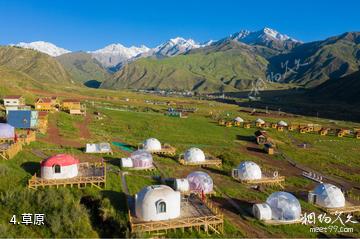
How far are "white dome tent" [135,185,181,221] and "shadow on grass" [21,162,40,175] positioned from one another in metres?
14.3

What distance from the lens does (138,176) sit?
42719 mm

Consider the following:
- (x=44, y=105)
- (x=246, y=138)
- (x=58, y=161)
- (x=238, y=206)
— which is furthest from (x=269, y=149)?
(x=44, y=105)

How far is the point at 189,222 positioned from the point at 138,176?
46.8ft

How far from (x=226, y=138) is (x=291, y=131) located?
26804 mm

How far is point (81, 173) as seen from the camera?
1519 inches

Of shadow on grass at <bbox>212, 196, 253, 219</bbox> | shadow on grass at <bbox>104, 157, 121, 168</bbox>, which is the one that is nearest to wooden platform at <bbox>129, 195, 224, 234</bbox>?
shadow on grass at <bbox>212, 196, 253, 219</bbox>

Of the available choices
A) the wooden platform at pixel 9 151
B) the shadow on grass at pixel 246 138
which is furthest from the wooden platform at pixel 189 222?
the shadow on grass at pixel 246 138

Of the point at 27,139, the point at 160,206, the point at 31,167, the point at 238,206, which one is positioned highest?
the point at 27,139

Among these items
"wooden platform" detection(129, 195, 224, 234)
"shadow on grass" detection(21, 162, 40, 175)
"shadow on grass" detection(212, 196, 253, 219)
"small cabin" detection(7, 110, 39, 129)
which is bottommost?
"shadow on grass" detection(212, 196, 253, 219)

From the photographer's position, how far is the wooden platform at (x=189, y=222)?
28.7 m

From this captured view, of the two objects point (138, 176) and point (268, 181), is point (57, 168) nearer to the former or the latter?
point (138, 176)

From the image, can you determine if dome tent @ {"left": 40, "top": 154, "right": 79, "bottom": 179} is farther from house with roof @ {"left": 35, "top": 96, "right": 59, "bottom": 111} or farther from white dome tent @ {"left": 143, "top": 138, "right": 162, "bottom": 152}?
house with roof @ {"left": 35, "top": 96, "right": 59, "bottom": 111}

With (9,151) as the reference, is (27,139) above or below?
above

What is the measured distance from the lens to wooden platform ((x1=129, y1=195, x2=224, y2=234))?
28703 mm
